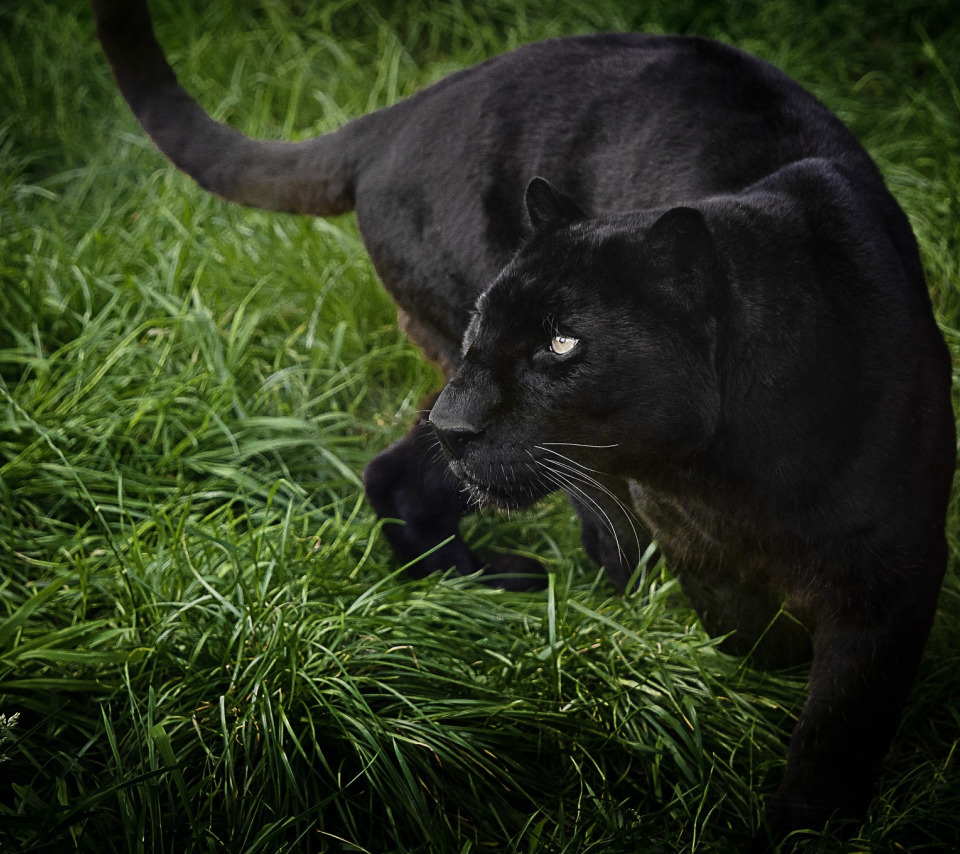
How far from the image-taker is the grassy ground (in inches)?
78.0

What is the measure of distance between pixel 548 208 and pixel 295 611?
3.48ft

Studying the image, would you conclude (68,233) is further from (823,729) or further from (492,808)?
(823,729)

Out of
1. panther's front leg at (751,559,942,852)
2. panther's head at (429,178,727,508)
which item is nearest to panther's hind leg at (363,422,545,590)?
panther's head at (429,178,727,508)

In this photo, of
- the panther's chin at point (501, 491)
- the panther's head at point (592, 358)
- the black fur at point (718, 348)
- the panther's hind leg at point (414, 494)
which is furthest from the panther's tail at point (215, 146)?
the panther's chin at point (501, 491)

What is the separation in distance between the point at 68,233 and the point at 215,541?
226cm

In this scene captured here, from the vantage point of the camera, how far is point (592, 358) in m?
1.84

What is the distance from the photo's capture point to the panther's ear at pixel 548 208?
204 cm

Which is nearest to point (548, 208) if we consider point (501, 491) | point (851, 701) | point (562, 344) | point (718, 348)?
point (562, 344)

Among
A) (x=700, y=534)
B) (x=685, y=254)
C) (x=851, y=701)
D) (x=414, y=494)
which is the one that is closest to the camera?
(x=685, y=254)

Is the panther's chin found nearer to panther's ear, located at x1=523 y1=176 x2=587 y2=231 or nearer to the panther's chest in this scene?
the panther's chest

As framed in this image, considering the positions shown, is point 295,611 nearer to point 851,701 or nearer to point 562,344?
point 562,344

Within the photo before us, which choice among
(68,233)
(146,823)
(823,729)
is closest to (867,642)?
(823,729)

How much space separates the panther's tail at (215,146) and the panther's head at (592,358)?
1.00 meters

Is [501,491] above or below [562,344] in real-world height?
below
